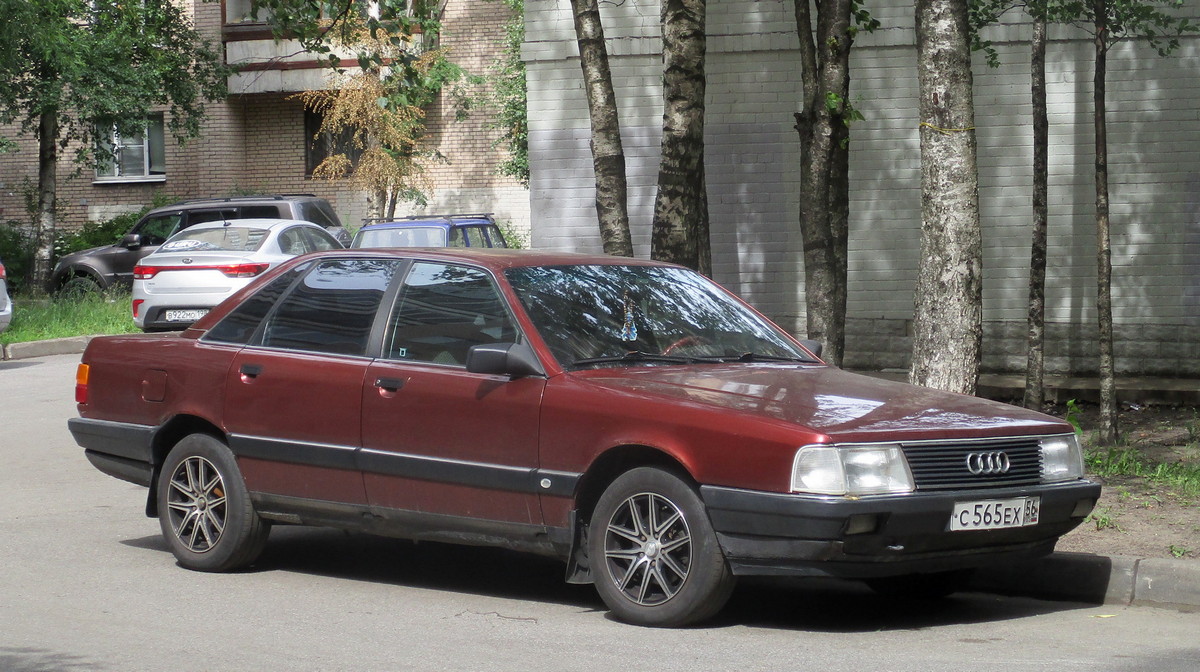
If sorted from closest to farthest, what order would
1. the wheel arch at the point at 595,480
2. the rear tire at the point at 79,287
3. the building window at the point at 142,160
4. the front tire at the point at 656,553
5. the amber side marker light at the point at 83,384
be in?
the front tire at the point at 656,553, the wheel arch at the point at 595,480, the amber side marker light at the point at 83,384, the rear tire at the point at 79,287, the building window at the point at 142,160

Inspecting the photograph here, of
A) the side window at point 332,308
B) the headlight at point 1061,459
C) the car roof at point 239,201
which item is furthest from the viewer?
the car roof at point 239,201

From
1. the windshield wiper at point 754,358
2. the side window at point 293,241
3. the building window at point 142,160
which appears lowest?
the windshield wiper at point 754,358

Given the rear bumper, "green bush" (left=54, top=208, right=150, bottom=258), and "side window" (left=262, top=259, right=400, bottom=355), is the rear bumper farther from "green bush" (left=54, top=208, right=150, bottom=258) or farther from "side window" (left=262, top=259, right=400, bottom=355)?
"green bush" (left=54, top=208, right=150, bottom=258)

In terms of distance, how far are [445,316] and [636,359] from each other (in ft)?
3.02

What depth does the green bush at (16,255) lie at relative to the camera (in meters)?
30.2

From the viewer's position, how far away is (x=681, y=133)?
36.2 feet

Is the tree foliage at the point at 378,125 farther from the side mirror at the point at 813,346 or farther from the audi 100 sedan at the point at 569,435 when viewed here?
the side mirror at the point at 813,346

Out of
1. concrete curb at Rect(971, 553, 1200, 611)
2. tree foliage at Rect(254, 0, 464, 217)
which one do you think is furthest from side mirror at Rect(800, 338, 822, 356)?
tree foliage at Rect(254, 0, 464, 217)

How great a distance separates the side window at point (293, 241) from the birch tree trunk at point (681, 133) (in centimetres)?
814

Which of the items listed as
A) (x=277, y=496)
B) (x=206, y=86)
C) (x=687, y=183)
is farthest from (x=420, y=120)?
(x=277, y=496)

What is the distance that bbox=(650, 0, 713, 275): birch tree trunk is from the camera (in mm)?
10938

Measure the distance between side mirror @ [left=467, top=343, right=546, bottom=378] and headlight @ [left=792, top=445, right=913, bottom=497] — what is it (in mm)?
1292

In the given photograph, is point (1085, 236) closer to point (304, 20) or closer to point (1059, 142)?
point (1059, 142)

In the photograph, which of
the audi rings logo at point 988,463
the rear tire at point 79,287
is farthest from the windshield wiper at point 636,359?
the rear tire at point 79,287
